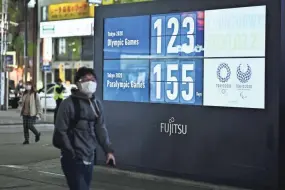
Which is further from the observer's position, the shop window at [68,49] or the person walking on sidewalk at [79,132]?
the shop window at [68,49]

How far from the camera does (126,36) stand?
10734mm

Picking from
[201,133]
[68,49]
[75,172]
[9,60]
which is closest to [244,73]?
[201,133]

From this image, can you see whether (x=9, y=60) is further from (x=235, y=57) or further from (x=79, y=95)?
(x=79, y=95)

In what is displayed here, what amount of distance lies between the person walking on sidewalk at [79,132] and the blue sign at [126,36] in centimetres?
447

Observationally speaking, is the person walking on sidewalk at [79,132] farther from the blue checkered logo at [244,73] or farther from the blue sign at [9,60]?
the blue sign at [9,60]

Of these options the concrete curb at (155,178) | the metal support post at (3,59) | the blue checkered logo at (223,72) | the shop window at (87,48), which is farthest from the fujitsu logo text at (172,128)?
the shop window at (87,48)

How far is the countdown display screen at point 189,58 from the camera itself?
8.83 m

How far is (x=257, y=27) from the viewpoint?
8719 mm

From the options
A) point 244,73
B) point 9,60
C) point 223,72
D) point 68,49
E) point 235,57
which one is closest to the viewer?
point 244,73

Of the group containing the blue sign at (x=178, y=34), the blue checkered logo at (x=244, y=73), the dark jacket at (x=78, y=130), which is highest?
the blue sign at (x=178, y=34)

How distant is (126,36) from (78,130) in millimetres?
5093

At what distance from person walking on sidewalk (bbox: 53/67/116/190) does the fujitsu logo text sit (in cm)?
381

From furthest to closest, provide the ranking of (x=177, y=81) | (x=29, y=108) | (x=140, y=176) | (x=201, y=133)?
1. (x=29, y=108)
2. (x=140, y=176)
3. (x=177, y=81)
4. (x=201, y=133)

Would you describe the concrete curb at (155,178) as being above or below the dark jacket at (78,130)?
below
